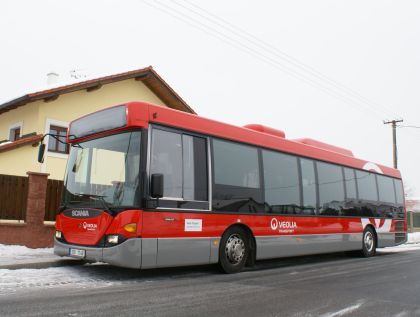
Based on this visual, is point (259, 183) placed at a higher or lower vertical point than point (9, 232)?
higher

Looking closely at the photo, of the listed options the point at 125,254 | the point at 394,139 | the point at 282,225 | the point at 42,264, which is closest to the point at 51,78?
the point at 42,264

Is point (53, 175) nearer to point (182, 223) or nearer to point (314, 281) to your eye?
point (182, 223)

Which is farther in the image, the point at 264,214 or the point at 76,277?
the point at 264,214

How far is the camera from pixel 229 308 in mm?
5461

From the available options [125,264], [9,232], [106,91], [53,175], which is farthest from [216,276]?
[106,91]

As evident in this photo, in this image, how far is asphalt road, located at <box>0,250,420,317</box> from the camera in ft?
17.3

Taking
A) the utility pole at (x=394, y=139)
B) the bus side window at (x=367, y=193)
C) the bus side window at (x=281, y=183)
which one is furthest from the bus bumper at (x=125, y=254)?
the utility pole at (x=394, y=139)

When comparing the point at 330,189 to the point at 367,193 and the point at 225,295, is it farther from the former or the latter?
the point at 225,295


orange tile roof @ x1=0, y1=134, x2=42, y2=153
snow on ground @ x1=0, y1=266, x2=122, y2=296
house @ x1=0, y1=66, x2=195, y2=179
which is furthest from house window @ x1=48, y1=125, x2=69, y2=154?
snow on ground @ x1=0, y1=266, x2=122, y2=296

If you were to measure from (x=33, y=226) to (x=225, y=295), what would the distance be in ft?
23.2

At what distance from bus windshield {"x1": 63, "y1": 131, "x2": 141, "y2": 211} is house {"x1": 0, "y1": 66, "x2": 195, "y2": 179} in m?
8.08

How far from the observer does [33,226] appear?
11359mm

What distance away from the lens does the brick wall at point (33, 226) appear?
11016 mm

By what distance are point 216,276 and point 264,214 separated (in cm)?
192
